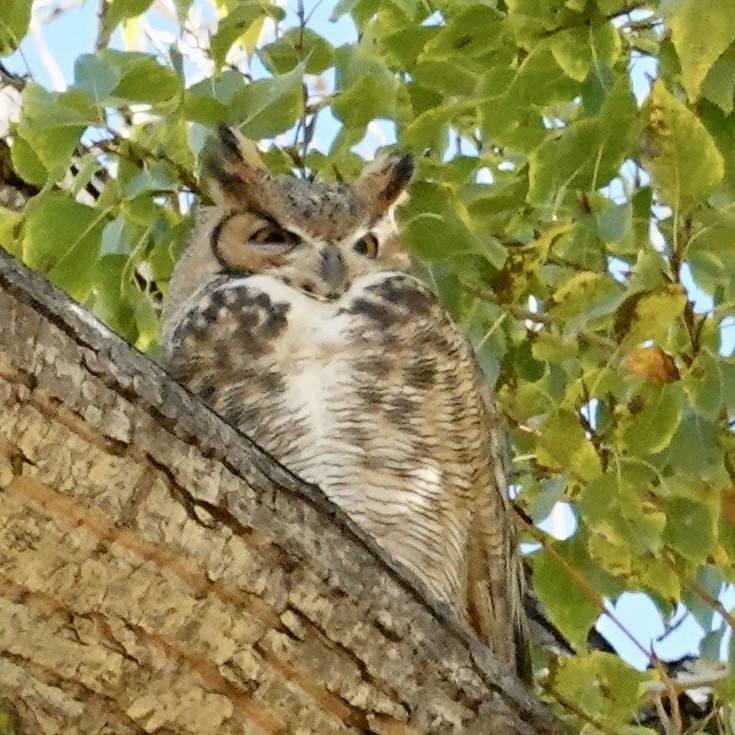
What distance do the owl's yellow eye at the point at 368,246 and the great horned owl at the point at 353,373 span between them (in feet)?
0.05

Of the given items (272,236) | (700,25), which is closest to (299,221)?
(272,236)

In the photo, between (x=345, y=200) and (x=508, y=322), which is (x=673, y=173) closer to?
(x=508, y=322)

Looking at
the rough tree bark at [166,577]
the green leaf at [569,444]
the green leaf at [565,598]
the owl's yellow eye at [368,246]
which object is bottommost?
the rough tree bark at [166,577]

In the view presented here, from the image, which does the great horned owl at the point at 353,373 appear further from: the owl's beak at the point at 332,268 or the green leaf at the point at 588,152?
the green leaf at the point at 588,152

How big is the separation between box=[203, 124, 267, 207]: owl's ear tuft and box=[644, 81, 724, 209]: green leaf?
514 millimetres

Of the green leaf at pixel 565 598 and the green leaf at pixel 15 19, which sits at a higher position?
the green leaf at pixel 15 19

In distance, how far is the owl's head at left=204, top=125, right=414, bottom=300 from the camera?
1419 mm

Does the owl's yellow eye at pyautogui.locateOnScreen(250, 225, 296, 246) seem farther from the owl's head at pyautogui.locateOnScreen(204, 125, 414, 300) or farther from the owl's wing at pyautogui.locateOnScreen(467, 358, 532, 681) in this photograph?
the owl's wing at pyautogui.locateOnScreen(467, 358, 532, 681)

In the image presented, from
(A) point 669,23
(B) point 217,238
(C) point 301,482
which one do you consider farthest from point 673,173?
(B) point 217,238

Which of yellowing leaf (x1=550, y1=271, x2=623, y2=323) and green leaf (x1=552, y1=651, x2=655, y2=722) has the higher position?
yellowing leaf (x1=550, y1=271, x2=623, y2=323)

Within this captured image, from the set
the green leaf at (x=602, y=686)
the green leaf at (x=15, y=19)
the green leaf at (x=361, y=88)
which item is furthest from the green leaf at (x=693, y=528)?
the green leaf at (x=15, y=19)

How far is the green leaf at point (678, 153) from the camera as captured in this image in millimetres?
958

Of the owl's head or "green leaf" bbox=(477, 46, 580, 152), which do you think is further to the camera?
the owl's head

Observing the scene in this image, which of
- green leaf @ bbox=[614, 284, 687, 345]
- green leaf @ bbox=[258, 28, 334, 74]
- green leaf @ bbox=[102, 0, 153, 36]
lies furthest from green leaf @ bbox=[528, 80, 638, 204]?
green leaf @ bbox=[102, 0, 153, 36]
